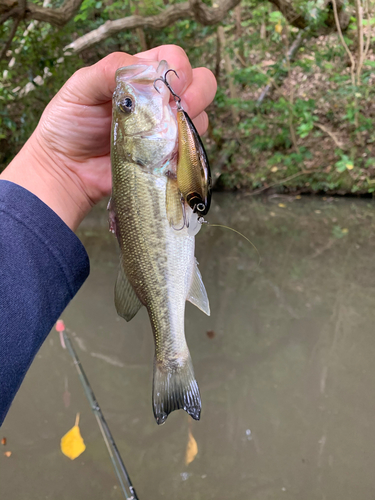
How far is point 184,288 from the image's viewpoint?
3.14 ft

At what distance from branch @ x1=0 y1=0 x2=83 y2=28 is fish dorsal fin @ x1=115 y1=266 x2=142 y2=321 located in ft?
10.1

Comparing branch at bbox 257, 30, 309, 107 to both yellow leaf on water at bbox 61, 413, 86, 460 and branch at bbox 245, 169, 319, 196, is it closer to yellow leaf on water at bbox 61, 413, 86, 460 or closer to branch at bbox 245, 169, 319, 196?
branch at bbox 245, 169, 319, 196

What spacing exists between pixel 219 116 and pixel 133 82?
532 cm

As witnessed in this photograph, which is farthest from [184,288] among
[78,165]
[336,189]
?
[336,189]

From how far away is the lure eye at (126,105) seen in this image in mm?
864

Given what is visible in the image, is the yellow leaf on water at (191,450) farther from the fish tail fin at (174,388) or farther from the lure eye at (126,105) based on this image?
the lure eye at (126,105)

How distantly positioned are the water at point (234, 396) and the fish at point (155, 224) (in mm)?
910

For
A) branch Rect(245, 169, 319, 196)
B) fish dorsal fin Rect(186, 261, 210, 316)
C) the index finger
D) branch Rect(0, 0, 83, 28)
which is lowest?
branch Rect(245, 169, 319, 196)

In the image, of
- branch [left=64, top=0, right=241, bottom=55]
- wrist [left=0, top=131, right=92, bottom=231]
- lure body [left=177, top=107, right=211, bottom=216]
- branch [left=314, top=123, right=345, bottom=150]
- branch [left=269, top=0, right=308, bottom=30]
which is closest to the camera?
lure body [left=177, top=107, right=211, bottom=216]

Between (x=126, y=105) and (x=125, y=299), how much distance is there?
49cm

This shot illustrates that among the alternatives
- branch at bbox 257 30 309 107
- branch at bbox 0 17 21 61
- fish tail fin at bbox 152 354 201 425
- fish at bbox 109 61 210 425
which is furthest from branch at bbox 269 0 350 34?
fish tail fin at bbox 152 354 201 425

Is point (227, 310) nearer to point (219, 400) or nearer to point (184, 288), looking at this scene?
point (219, 400)

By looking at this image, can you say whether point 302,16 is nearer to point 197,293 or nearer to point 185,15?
point 185,15

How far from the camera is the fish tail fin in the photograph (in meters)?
0.95
